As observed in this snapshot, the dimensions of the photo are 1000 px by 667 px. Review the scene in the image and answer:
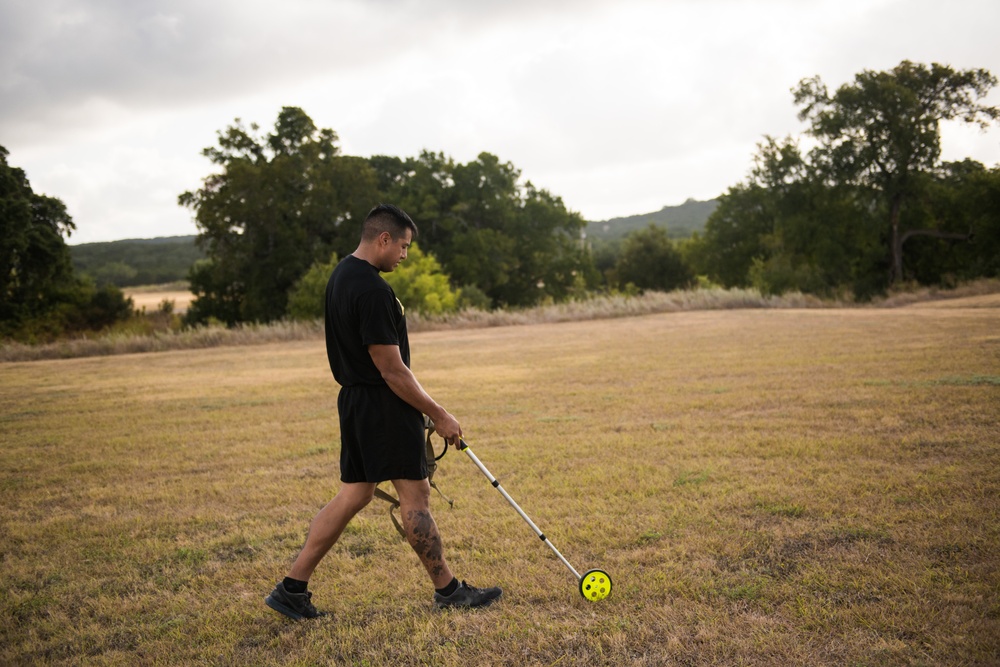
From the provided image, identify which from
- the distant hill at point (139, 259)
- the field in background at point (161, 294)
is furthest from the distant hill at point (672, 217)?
the field in background at point (161, 294)

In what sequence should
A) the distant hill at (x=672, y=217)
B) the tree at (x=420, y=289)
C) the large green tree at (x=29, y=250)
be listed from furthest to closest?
the distant hill at (x=672, y=217) < the large green tree at (x=29, y=250) < the tree at (x=420, y=289)

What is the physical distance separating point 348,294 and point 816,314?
22.6 metres

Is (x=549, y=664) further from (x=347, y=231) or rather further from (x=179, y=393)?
(x=347, y=231)

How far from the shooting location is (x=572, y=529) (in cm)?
530

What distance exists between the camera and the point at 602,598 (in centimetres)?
419

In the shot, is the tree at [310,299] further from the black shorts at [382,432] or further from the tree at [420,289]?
the black shorts at [382,432]

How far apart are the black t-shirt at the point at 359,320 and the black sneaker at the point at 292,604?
136cm

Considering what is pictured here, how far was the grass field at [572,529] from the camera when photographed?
12.4 ft

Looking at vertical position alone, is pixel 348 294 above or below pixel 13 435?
above

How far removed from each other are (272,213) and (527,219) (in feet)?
73.4

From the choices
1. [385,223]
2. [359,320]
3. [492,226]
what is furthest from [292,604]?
[492,226]

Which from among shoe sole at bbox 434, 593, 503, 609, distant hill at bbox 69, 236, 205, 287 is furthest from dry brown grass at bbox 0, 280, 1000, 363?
distant hill at bbox 69, 236, 205, 287

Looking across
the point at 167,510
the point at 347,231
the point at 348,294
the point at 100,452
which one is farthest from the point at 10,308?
the point at 348,294

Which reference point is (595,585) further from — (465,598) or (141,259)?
(141,259)
